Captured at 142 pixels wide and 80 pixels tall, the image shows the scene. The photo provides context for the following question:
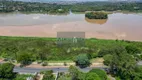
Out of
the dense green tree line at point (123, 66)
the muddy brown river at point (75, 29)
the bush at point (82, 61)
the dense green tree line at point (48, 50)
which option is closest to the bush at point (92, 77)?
the dense green tree line at point (123, 66)

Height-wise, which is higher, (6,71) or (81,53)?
(6,71)

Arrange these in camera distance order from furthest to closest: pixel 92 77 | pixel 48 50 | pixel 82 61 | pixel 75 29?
pixel 75 29
pixel 48 50
pixel 82 61
pixel 92 77

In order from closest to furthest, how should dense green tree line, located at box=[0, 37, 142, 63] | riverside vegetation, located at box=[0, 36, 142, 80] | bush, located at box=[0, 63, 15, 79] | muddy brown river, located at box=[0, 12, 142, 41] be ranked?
bush, located at box=[0, 63, 15, 79] → riverside vegetation, located at box=[0, 36, 142, 80] → dense green tree line, located at box=[0, 37, 142, 63] → muddy brown river, located at box=[0, 12, 142, 41]

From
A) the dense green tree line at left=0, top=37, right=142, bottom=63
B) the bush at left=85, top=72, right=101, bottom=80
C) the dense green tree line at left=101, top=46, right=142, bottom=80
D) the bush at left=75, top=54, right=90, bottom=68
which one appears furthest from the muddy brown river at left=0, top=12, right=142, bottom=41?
the bush at left=85, top=72, right=101, bottom=80

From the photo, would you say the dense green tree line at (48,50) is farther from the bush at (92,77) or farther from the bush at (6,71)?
the bush at (92,77)

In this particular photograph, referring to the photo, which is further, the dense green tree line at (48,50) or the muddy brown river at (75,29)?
the muddy brown river at (75,29)

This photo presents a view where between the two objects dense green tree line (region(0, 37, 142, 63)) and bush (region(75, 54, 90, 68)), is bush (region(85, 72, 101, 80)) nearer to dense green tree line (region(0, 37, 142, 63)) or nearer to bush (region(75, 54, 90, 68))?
bush (region(75, 54, 90, 68))

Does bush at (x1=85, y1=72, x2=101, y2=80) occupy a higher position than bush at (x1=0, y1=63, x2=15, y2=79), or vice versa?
bush at (x1=85, y1=72, x2=101, y2=80)

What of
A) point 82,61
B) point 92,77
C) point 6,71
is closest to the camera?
point 92,77

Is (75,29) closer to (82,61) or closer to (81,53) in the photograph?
(81,53)

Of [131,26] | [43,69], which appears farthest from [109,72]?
[131,26]

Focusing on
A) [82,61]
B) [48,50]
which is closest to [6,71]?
[82,61]
